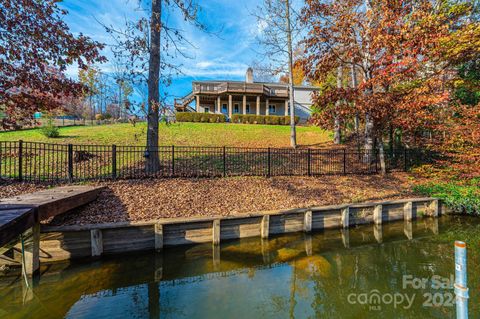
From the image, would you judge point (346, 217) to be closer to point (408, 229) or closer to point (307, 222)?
point (307, 222)

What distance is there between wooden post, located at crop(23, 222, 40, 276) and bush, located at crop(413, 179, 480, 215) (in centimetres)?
1122

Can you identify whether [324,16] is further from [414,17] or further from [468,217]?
[468,217]

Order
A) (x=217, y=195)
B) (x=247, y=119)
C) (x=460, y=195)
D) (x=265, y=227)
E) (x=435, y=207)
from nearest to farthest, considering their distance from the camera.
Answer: (x=265, y=227) < (x=217, y=195) < (x=435, y=207) < (x=460, y=195) < (x=247, y=119)

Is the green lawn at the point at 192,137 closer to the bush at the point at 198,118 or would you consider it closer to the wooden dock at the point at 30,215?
the bush at the point at 198,118

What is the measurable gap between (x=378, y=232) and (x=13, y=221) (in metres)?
8.02

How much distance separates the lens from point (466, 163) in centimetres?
833

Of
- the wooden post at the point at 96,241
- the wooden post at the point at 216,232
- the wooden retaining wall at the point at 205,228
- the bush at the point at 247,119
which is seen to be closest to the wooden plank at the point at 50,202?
the wooden retaining wall at the point at 205,228

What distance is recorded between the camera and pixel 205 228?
224 inches

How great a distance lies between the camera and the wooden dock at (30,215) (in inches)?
129

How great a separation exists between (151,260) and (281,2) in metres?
15.4

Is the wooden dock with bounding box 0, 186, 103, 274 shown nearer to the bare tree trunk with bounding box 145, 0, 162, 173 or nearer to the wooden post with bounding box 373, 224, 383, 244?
the bare tree trunk with bounding box 145, 0, 162, 173

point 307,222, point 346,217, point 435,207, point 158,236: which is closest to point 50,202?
point 158,236

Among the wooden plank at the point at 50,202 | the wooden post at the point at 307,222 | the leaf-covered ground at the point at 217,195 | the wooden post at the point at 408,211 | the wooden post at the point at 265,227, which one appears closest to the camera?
the wooden plank at the point at 50,202

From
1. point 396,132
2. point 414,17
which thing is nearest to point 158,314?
point 414,17
